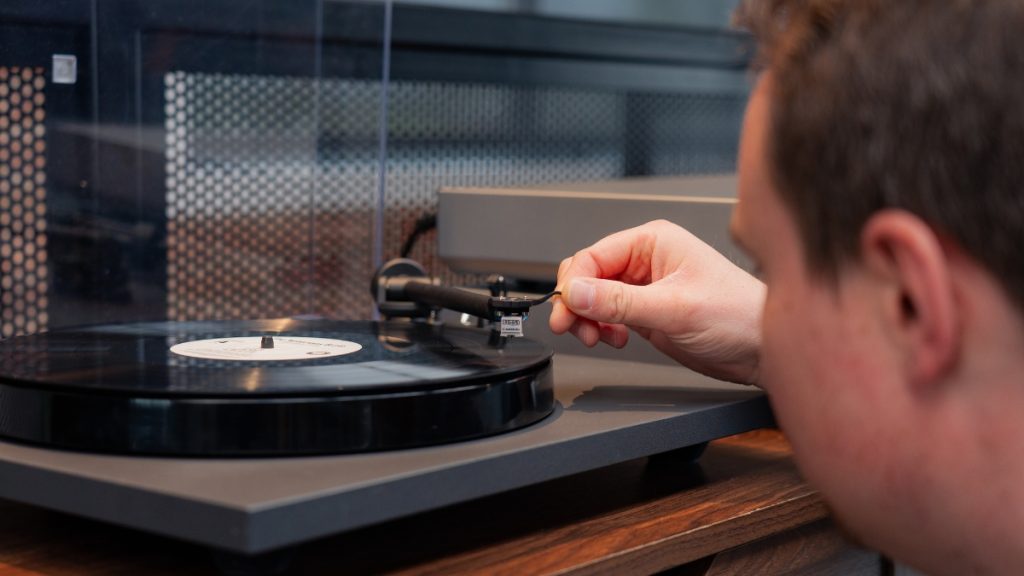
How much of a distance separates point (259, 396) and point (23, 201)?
48cm

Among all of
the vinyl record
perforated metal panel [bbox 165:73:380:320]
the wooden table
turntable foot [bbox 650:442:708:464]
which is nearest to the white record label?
the vinyl record

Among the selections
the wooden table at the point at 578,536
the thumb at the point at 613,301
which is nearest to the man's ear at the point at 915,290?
the wooden table at the point at 578,536

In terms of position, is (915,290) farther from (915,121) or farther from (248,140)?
(248,140)

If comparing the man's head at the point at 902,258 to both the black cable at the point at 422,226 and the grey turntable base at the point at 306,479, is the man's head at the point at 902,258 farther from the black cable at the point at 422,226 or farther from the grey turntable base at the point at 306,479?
the black cable at the point at 422,226

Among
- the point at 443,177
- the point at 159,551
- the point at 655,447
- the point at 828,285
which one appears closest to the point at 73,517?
the point at 159,551

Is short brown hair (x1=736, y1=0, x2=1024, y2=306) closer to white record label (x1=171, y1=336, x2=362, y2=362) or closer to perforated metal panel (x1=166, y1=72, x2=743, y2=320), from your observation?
white record label (x1=171, y1=336, x2=362, y2=362)

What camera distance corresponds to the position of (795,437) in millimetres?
554

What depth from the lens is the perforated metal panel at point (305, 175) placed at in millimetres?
1138

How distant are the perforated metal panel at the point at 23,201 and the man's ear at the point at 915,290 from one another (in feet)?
2.41

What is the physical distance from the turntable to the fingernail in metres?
0.03

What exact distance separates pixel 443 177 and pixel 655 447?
73 centimetres

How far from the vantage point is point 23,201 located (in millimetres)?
1023

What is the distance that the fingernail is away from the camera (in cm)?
83

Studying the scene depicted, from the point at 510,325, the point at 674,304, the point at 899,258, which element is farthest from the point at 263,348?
the point at 899,258
